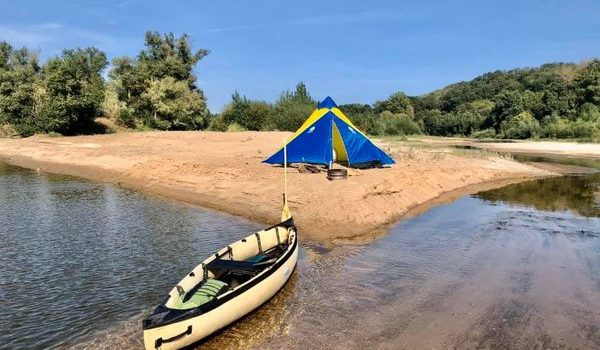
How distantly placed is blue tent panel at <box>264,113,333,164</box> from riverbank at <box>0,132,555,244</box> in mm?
1241

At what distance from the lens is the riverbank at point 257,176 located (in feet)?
58.0

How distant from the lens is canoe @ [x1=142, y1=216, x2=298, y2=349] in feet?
23.4

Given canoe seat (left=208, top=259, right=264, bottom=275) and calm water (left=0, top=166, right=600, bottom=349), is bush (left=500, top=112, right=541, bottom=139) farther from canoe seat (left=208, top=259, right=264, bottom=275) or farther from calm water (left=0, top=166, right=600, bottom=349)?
canoe seat (left=208, top=259, right=264, bottom=275)

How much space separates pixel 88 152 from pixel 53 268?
28.2m

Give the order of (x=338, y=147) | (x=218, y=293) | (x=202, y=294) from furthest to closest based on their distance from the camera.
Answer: (x=338, y=147)
(x=218, y=293)
(x=202, y=294)

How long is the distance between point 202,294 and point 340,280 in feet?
13.2

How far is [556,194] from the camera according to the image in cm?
2550

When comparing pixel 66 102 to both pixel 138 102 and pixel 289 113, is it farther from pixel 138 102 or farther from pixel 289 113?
pixel 289 113

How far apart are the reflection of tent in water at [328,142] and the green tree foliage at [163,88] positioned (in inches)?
1166

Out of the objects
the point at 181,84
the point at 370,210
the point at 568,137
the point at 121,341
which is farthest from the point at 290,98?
the point at 121,341

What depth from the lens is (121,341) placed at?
8109 millimetres

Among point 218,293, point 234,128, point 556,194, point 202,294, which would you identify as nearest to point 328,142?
point 556,194

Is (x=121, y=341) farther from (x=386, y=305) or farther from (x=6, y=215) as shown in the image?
(x=6, y=215)

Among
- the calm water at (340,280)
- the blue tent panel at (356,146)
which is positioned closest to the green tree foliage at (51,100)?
the calm water at (340,280)
